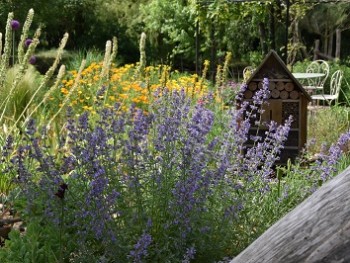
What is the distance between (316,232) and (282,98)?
4.86 m

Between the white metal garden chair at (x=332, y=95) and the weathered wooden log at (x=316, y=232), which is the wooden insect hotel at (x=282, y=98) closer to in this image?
the white metal garden chair at (x=332, y=95)

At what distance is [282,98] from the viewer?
5.69 m

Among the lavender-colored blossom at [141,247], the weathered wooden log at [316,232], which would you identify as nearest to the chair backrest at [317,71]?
the lavender-colored blossom at [141,247]

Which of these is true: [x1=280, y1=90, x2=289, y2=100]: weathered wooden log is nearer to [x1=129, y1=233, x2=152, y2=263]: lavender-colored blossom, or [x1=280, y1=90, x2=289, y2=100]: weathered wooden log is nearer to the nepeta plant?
the nepeta plant

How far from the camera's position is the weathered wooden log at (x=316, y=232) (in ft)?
2.87

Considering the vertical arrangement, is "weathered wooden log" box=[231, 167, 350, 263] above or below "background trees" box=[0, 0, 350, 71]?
below

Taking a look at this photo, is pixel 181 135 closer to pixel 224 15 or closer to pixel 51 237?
pixel 51 237

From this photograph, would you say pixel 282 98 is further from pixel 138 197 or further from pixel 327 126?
pixel 138 197

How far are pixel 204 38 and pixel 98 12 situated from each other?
327 cm

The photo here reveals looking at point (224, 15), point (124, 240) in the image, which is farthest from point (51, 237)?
point (224, 15)

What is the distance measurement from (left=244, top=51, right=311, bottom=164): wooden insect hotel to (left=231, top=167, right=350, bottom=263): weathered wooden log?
4.70 meters

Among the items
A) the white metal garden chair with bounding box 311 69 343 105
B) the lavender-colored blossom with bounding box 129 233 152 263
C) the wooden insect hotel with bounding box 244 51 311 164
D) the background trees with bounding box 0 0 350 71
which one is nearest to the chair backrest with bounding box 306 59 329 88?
the white metal garden chair with bounding box 311 69 343 105

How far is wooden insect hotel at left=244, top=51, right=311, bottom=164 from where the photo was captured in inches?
222

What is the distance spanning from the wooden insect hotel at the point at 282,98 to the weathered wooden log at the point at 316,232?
4699mm
